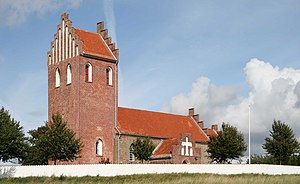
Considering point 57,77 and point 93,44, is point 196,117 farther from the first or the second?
point 57,77

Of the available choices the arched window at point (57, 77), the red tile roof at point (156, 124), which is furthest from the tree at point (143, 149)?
the arched window at point (57, 77)

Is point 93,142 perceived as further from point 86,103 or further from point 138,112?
point 138,112

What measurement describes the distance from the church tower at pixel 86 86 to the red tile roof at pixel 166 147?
573cm

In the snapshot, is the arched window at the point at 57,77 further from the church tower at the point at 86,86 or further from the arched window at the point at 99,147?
the arched window at the point at 99,147

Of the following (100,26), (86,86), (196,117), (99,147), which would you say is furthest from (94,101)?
(196,117)

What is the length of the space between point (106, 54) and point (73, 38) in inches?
167

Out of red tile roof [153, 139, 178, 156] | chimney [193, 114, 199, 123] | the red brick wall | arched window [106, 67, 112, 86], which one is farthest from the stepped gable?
chimney [193, 114, 199, 123]

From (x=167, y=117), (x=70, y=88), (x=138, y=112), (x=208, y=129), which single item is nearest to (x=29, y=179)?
(x=70, y=88)

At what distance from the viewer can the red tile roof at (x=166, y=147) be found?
60725 millimetres

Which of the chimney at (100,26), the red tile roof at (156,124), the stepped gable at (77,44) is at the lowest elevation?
the red tile roof at (156,124)

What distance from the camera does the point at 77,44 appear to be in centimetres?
5838

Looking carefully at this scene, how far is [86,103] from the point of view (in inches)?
2280

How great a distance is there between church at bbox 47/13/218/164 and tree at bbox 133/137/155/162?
1.59 m

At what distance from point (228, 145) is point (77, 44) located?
2102 centimetres
